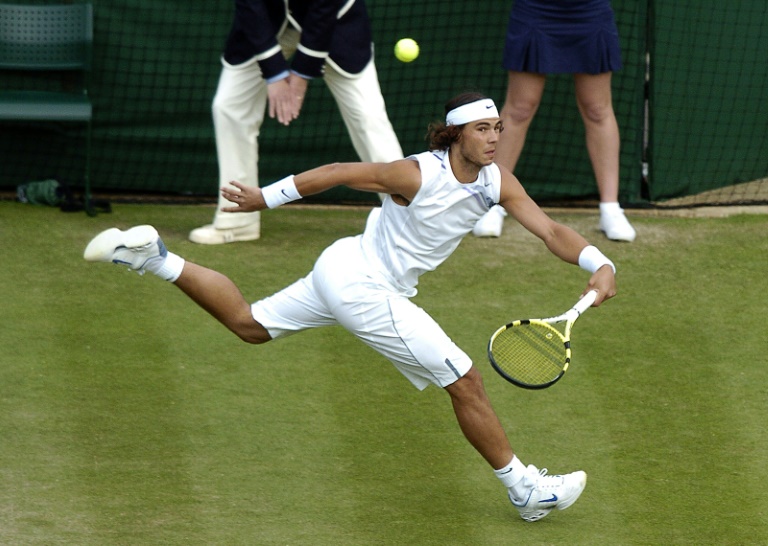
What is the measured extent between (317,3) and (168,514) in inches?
138

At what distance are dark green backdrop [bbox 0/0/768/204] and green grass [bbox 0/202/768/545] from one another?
96 centimetres

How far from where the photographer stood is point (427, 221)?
5254 mm

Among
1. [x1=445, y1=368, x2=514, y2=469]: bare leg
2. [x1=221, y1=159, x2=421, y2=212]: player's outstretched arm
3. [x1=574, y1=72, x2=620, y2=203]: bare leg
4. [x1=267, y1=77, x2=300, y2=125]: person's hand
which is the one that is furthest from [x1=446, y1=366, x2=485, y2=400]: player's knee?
[x1=574, y1=72, x2=620, y2=203]: bare leg

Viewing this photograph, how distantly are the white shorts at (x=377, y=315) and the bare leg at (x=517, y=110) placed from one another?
3.01 m

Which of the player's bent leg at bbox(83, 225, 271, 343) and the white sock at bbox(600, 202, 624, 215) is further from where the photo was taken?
the white sock at bbox(600, 202, 624, 215)

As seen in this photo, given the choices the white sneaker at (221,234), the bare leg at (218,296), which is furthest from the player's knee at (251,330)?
the white sneaker at (221,234)

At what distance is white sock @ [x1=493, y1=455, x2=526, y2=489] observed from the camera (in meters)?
5.13

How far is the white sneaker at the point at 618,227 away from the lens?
8461 mm

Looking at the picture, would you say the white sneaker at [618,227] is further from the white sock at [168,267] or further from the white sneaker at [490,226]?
the white sock at [168,267]

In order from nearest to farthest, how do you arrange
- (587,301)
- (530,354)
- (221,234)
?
(587,301), (530,354), (221,234)

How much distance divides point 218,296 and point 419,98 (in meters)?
3.88

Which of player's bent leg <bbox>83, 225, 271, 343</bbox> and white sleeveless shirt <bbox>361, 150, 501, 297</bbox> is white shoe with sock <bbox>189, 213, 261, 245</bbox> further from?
white sleeveless shirt <bbox>361, 150, 501, 297</bbox>

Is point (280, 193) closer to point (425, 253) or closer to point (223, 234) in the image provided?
point (425, 253)

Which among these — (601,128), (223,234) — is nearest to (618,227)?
(601,128)
